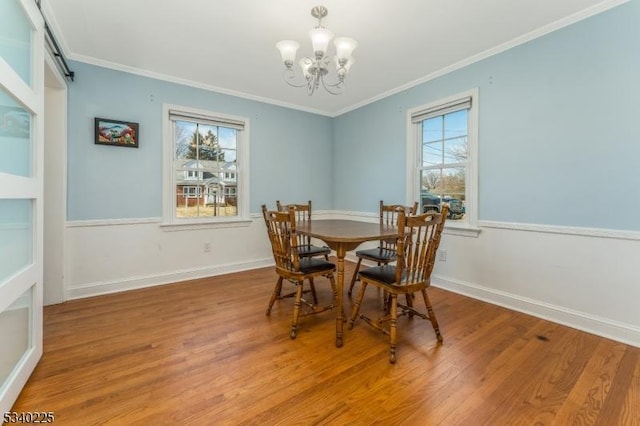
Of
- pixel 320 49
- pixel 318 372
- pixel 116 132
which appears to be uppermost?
pixel 320 49

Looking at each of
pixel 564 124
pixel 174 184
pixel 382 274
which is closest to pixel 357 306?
pixel 382 274

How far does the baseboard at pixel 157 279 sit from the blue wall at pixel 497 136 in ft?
2.40

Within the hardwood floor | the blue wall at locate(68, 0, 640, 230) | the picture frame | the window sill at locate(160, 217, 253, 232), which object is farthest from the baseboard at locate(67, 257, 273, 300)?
the picture frame

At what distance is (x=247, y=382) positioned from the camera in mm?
1602

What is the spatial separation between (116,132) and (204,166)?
983 mm

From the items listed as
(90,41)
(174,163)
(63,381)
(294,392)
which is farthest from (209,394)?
(90,41)

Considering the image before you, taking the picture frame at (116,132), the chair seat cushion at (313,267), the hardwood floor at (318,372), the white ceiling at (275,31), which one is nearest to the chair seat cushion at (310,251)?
the chair seat cushion at (313,267)

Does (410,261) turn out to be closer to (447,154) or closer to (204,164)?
(447,154)

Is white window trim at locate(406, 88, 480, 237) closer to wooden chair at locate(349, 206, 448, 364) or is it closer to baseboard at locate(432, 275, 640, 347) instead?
baseboard at locate(432, 275, 640, 347)

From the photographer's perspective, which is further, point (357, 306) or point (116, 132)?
point (116, 132)

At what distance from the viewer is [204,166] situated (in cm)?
370

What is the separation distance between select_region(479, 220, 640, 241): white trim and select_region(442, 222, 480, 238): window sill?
3.5 inches

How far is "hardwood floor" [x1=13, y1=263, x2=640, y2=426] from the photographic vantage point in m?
1.38

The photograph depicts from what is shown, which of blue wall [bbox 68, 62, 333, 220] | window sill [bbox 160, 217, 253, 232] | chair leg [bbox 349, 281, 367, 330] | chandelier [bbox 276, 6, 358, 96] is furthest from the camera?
window sill [bbox 160, 217, 253, 232]
